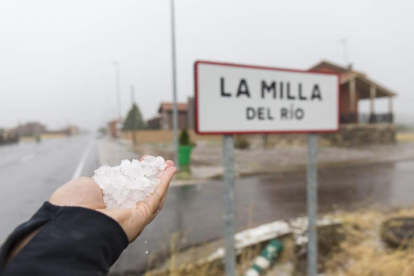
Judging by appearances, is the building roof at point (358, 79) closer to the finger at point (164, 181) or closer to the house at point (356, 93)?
the house at point (356, 93)

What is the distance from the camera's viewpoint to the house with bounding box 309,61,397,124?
59.1ft

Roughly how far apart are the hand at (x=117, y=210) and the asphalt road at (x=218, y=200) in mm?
1628

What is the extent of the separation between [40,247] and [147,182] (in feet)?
1.10

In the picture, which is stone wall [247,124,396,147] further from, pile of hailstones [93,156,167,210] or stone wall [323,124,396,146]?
pile of hailstones [93,156,167,210]

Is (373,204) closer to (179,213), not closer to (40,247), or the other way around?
(179,213)

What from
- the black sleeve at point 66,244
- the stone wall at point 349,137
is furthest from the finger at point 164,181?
the stone wall at point 349,137

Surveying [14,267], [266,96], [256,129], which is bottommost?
[14,267]

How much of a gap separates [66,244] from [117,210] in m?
→ 0.18

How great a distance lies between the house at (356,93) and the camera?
1800 cm

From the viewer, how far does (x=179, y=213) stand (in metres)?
4.97

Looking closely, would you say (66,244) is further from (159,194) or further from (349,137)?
(349,137)

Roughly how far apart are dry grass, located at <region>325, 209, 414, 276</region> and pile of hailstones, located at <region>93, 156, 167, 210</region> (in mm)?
2376

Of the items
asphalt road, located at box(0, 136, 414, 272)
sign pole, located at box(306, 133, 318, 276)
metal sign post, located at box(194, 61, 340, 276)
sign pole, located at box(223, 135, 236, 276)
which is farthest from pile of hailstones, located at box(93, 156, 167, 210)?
sign pole, located at box(306, 133, 318, 276)

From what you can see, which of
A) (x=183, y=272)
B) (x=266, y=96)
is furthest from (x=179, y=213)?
(x=266, y=96)
